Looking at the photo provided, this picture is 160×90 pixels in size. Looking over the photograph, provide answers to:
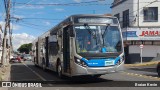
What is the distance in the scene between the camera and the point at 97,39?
634 inches

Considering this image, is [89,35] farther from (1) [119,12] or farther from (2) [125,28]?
(1) [119,12]

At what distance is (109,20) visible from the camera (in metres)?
16.7

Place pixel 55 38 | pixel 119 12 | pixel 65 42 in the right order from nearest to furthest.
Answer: pixel 65 42, pixel 55 38, pixel 119 12

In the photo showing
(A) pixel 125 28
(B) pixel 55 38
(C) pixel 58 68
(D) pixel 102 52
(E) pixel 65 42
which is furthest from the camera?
(A) pixel 125 28

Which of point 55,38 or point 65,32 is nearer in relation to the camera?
point 65,32

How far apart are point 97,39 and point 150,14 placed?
1317 inches

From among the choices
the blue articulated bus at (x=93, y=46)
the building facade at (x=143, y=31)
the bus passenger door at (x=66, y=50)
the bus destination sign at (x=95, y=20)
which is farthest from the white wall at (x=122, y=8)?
the blue articulated bus at (x=93, y=46)

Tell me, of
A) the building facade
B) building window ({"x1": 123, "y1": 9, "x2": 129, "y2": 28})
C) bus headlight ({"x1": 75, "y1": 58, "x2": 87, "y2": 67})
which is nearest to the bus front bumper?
bus headlight ({"x1": 75, "y1": 58, "x2": 87, "y2": 67})

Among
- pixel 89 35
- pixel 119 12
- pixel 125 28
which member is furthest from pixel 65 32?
pixel 119 12

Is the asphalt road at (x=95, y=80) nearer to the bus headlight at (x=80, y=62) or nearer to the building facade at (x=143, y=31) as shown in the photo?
the bus headlight at (x=80, y=62)

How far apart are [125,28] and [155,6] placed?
533 centimetres

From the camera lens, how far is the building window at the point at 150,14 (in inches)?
1882

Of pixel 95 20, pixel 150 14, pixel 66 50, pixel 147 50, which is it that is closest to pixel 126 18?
pixel 150 14

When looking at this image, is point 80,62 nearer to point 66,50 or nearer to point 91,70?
point 91,70
